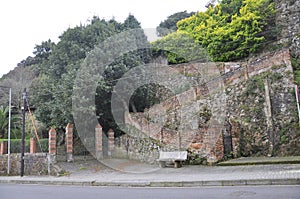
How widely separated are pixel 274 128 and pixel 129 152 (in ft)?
26.8

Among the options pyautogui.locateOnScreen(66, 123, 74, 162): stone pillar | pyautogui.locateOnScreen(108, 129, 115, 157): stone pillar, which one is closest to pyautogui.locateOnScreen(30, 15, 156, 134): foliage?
pyautogui.locateOnScreen(66, 123, 74, 162): stone pillar

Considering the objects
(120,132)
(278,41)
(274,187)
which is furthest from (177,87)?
(274,187)

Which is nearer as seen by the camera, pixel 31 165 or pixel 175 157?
pixel 175 157

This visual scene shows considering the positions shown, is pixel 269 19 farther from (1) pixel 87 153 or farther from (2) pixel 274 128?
(1) pixel 87 153

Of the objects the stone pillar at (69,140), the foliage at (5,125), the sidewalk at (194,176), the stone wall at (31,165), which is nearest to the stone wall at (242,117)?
the sidewalk at (194,176)

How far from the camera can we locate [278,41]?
19016mm

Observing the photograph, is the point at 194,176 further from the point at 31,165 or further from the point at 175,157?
the point at 31,165

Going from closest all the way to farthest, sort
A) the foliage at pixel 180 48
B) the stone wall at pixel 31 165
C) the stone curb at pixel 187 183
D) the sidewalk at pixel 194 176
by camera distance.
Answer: the stone curb at pixel 187 183, the sidewalk at pixel 194 176, the stone wall at pixel 31 165, the foliage at pixel 180 48

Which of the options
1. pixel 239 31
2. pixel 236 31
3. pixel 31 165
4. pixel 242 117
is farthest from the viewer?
pixel 236 31

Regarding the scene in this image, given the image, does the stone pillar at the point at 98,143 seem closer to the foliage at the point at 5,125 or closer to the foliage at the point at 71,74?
the foliage at the point at 71,74

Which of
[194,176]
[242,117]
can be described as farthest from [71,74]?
[194,176]

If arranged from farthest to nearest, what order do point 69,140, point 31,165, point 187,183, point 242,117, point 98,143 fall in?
1. point 98,143
2. point 69,140
3. point 31,165
4. point 242,117
5. point 187,183

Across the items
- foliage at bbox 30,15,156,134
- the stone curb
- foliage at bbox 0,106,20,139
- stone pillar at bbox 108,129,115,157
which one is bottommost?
the stone curb

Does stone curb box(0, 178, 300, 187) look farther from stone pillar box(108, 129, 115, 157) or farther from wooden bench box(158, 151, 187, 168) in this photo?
stone pillar box(108, 129, 115, 157)
